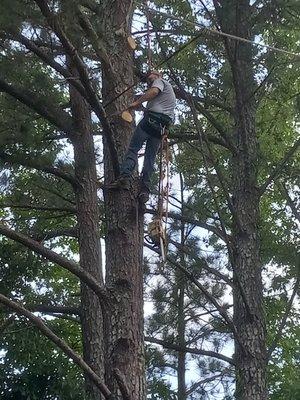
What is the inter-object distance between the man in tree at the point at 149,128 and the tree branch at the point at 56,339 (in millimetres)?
1433

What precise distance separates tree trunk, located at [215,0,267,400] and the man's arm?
7.42ft

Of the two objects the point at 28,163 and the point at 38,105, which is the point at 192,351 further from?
the point at 38,105

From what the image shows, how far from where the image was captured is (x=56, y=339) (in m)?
4.59

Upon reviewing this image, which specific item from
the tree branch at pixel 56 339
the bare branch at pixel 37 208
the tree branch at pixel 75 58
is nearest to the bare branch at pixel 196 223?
the bare branch at pixel 37 208

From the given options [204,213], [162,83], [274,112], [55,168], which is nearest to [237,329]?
[204,213]

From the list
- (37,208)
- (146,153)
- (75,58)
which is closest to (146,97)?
(146,153)

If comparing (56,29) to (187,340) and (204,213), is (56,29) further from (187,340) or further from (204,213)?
(187,340)

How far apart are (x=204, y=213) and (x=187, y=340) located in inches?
96.7

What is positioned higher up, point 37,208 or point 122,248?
point 37,208

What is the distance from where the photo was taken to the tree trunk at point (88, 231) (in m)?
8.60

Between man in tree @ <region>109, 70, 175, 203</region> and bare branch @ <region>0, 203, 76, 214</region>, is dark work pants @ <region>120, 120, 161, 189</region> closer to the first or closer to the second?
man in tree @ <region>109, 70, 175, 203</region>

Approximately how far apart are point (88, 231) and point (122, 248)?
348 centimetres

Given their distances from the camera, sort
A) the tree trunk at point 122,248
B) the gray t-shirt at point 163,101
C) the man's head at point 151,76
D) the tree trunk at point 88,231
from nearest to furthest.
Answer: the tree trunk at point 122,248, the gray t-shirt at point 163,101, the man's head at point 151,76, the tree trunk at point 88,231

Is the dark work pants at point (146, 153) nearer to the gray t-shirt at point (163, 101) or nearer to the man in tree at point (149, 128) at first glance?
the man in tree at point (149, 128)
